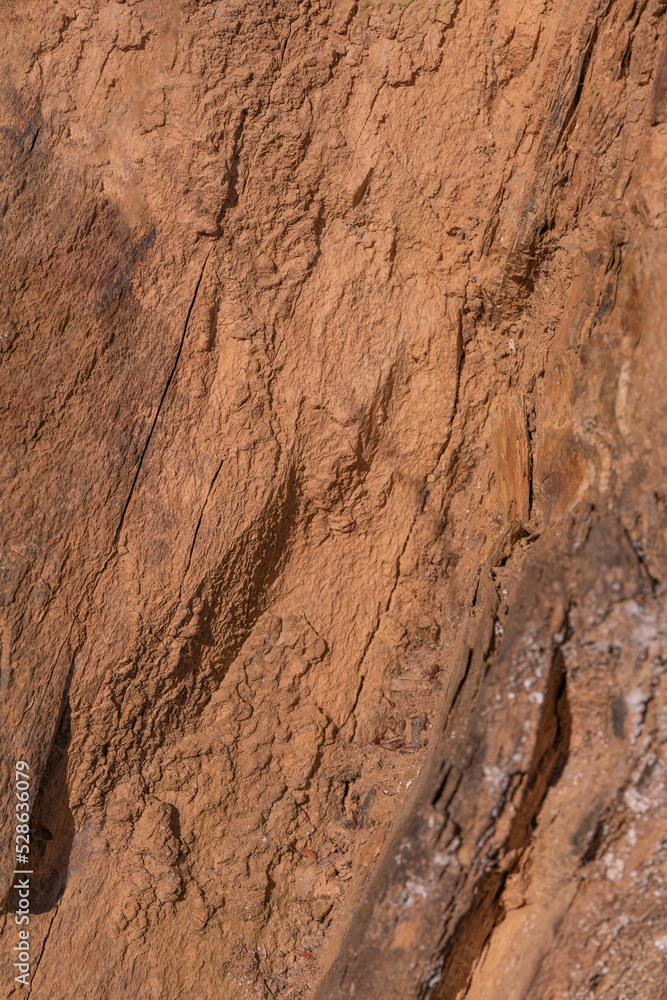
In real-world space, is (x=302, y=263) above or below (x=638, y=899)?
above

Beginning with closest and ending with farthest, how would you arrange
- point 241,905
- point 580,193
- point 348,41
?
point 580,193, point 348,41, point 241,905

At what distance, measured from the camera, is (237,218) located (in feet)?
7.49

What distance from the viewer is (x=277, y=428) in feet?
7.68

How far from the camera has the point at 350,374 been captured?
236cm

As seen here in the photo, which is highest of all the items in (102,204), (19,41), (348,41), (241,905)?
(348,41)

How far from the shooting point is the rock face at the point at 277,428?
2139 millimetres

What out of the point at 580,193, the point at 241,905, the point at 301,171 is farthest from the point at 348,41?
the point at 241,905

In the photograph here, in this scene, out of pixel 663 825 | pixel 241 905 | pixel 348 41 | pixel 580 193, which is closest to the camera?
pixel 663 825

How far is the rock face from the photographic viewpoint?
2139 mm

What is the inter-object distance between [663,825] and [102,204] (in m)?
2.45

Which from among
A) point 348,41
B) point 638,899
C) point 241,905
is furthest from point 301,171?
point 241,905

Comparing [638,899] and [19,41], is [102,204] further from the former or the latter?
[638,899]

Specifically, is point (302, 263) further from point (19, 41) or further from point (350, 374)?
point (19, 41)

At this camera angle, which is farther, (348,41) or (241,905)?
(241,905)
